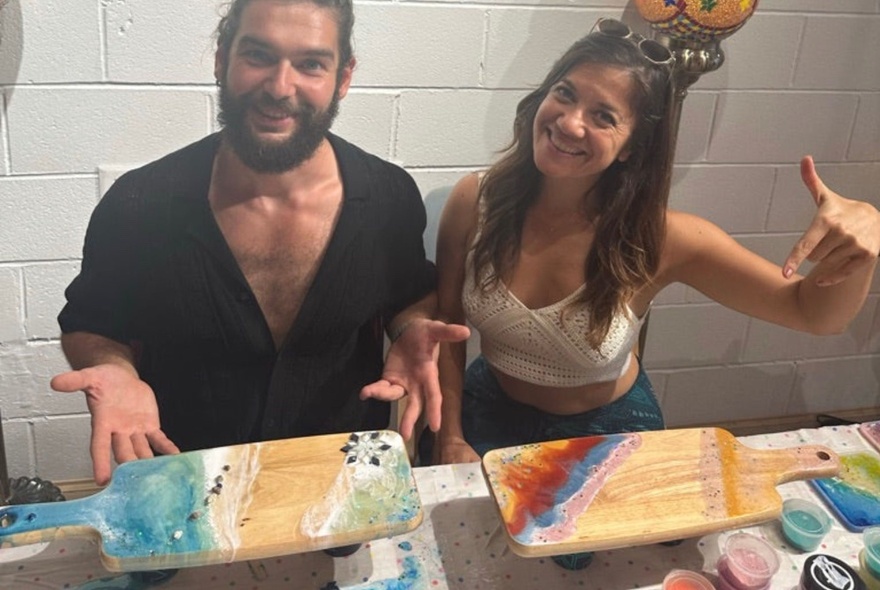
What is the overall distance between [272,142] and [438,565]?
621mm

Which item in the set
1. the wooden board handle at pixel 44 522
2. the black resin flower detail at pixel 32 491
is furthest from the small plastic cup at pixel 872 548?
the black resin flower detail at pixel 32 491

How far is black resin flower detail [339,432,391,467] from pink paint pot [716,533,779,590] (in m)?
0.46

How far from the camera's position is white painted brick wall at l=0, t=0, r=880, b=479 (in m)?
1.11

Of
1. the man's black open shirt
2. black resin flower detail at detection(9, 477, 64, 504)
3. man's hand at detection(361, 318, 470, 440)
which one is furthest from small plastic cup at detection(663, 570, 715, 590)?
black resin flower detail at detection(9, 477, 64, 504)

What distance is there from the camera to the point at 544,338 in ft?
4.35

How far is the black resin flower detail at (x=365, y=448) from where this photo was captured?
3.46 ft

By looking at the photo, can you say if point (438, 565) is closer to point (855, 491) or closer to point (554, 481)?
point (554, 481)

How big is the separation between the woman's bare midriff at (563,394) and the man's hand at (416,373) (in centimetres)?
22

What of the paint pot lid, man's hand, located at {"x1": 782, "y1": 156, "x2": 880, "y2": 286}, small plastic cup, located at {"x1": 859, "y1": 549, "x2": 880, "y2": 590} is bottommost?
small plastic cup, located at {"x1": 859, "y1": 549, "x2": 880, "y2": 590}

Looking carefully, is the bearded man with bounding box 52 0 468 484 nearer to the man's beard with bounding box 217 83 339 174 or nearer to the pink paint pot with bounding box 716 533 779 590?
the man's beard with bounding box 217 83 339 174

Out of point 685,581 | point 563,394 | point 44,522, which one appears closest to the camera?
point 44,522

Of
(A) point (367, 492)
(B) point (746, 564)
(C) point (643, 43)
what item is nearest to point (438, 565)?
(A) point (367, 492)

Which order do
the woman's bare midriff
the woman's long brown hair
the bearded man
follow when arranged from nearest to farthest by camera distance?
the bearded man
the woman's long brown hair
the woman's bare midriff

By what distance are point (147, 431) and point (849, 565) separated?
3.13ft
